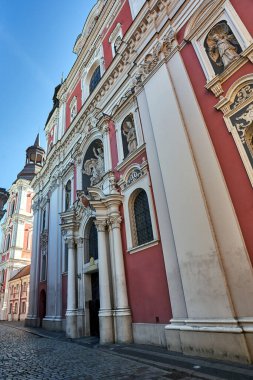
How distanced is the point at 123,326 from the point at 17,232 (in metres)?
29.9

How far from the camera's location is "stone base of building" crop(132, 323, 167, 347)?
22.4ft

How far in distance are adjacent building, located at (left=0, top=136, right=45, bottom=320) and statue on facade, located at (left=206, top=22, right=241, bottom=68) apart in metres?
31.5

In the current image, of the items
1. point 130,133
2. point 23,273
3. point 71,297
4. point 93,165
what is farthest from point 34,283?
point 130,133

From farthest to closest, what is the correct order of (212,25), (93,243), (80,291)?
(93,243) → (80,291) → (212,25)

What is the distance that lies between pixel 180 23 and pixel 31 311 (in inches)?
733

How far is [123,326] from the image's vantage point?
7.97 metres

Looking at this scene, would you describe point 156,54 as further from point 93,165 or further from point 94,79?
point 94,79

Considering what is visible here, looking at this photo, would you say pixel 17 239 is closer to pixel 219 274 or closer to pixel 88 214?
pixel 88 214

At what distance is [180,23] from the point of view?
851 centimetres

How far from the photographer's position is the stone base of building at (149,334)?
22.4 ft

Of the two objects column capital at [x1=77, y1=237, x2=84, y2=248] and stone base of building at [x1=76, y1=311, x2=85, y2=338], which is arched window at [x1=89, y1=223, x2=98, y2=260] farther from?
stone base of building at [x1=76, y1=311, x2=85, y2=338]

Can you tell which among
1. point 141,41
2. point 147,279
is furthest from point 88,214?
point 141,41

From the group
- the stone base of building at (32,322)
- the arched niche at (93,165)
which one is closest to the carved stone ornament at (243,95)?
the arched niche at (93,165)

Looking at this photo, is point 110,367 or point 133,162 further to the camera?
point 133,162
